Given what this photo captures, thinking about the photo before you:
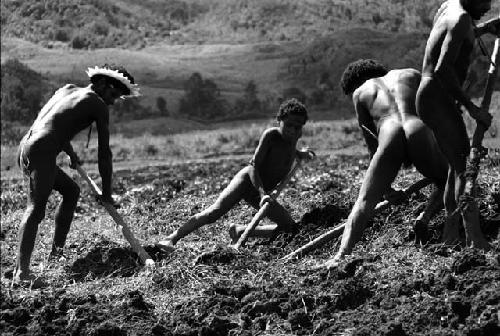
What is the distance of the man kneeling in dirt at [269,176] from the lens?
31.8ft

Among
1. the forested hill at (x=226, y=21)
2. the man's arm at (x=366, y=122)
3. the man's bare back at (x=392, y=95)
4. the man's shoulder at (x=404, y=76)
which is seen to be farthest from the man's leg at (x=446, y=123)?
the forested hill at (x=226, y=21)

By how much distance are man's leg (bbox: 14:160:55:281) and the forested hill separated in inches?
1558

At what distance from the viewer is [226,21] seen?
61000 mm

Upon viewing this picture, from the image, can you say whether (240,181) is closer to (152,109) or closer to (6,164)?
(6,164)

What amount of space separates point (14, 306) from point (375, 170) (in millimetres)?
2747

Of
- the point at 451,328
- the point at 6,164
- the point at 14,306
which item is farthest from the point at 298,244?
the point at 6,164

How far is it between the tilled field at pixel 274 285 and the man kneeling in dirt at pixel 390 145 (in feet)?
0.78

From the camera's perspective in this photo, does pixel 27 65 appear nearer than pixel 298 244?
No

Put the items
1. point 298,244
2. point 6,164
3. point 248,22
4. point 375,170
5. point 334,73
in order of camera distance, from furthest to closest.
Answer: point 248,22 → point 334,73 → point 6,164 → point 298,244 → point 375,170

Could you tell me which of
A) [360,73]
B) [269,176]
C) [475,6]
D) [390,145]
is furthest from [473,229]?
[269,176]

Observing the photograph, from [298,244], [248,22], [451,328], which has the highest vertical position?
[451,328]

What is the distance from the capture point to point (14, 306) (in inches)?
327

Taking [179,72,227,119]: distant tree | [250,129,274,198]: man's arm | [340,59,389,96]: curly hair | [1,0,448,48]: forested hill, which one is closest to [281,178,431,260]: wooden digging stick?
[340,59,389,96]: curly hair

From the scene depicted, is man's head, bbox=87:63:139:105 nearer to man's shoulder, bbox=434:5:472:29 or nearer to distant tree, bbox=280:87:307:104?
man's shoulder, bbox=434:5:472:29
